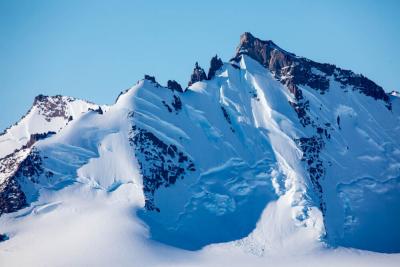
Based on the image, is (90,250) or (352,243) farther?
(352,243)

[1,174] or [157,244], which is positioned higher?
[1,174]

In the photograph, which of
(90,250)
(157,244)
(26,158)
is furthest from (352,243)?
(26,158)

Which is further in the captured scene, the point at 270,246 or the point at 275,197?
the point at 275,197

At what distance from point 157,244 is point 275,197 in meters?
34.8

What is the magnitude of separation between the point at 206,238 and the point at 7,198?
4521cm

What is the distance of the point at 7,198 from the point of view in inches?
7392

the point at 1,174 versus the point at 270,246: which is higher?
the point at 1,174

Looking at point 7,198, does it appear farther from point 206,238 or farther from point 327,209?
point 327,209

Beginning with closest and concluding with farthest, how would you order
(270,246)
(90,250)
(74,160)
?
(90,250) < (270,246) < (74,160)

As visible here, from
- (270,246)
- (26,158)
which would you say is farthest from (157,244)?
(26,158)

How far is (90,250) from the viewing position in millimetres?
172125

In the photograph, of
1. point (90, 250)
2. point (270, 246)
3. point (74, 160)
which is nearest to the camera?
point (90, 250)

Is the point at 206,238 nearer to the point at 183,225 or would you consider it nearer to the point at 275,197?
the point at 183,225

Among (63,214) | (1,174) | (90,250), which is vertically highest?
(1,174)
